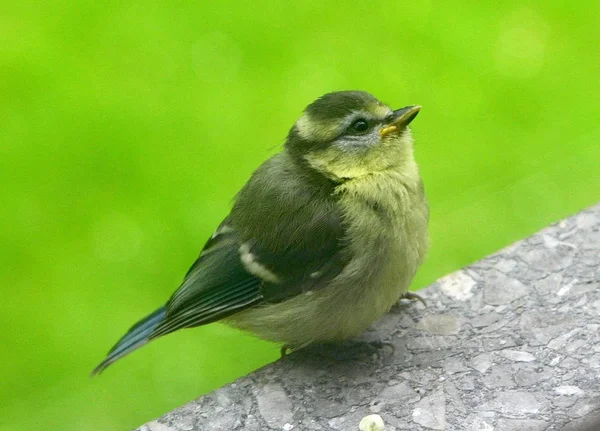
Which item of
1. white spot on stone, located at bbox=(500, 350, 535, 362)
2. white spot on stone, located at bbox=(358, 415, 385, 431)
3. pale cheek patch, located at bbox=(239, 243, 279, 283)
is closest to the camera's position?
white spot on stone, located at bbox=(358, 415, 385, 431)

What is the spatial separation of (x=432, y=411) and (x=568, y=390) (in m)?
0.39

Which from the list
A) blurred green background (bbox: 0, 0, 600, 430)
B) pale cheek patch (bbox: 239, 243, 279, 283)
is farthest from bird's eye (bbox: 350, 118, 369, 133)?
blurred green background (bbox: 0, 0, 600, 430)

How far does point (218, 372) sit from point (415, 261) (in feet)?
6.03

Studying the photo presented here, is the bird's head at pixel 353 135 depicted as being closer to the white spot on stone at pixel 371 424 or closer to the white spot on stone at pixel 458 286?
the white spot on stone at pixel 458 286

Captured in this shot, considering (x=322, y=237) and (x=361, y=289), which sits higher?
(x=322, y=237)

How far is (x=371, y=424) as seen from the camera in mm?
2654

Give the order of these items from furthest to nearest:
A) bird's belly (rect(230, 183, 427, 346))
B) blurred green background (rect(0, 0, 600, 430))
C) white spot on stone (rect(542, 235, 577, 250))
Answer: blurred green background (rect(0, 0, 600, 430)), white spot on stone (rect(542, 235, 577, 250)), bird's belly (rect(230, 183, 427, 346))

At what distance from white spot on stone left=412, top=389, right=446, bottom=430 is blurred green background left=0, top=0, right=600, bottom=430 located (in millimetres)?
1975

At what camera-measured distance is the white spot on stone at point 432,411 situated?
2.66 m

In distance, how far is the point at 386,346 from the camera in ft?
10.1

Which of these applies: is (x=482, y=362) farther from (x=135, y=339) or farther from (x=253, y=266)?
(x=135, y=339)

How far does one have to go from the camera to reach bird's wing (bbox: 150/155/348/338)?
2.99 meters

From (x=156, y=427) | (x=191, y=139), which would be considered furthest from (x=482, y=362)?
(x=191, y=139)

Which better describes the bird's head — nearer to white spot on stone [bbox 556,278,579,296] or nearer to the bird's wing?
the bird's wing
